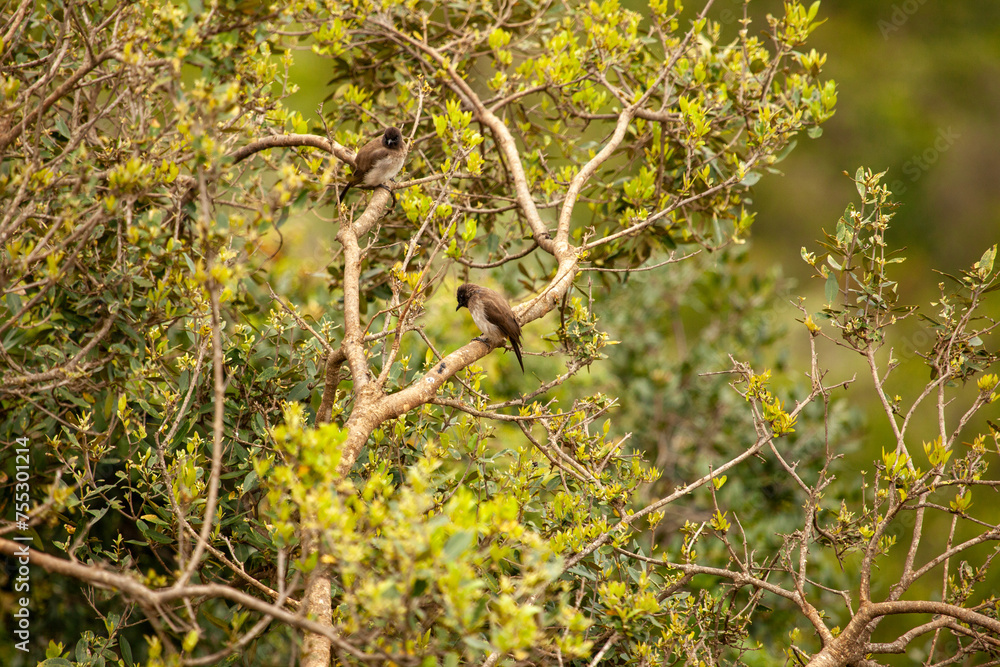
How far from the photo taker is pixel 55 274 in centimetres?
242

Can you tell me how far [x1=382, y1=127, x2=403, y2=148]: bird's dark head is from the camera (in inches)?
173

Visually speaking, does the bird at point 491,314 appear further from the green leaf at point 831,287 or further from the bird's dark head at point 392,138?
the green leaf at point 831,287

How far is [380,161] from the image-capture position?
4289 millimetres

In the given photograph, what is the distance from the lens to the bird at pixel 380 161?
13.6 ft

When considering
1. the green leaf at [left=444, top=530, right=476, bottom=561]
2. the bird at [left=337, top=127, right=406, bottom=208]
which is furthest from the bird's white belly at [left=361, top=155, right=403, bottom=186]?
the green leaf at [left=444, top=530, right=476, bottom=561]

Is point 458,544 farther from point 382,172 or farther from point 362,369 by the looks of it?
point 382,172

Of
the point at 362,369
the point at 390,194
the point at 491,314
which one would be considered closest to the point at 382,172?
the point at 390,194

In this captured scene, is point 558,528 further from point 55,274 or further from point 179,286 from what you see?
point 55,274

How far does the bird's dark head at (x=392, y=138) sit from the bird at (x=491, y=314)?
0.98 meters

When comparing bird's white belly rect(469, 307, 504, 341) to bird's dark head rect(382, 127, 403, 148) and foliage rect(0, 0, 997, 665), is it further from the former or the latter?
bird's dark head rect(382, 127, 403, 148)

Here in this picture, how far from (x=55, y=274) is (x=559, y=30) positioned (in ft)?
11.9

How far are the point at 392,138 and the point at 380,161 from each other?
22cm

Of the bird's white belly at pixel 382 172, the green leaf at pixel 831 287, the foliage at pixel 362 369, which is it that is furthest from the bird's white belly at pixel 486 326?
the green leaf at pixel 831 287

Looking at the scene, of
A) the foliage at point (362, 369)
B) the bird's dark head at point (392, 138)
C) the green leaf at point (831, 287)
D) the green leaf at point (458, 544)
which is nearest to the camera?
the green leaf at point (458, 544)
